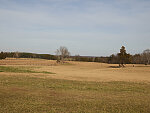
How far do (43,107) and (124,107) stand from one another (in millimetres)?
4580

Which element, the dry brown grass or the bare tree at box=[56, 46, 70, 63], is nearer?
the dry brown grass

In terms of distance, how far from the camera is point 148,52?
7269cm

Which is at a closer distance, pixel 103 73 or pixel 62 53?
pixel 103 73

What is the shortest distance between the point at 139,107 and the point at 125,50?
205 ft

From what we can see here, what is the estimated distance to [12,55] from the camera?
147625 mm

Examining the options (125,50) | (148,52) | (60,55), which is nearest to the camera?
(125,50)

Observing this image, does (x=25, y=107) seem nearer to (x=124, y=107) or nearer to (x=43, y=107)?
(x=43, y=107)

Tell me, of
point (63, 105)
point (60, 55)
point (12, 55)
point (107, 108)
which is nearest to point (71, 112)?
point (63, 105)

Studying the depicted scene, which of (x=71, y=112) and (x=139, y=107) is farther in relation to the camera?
(x=139, y=107)

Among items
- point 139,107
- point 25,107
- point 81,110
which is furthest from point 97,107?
point 25,107

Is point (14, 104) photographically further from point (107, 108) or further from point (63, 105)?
point (107, 108)

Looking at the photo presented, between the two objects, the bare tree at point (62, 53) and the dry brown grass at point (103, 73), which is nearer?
the dry brown grass at point (103, 73)

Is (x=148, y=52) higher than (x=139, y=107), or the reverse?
(x=148, y=52)

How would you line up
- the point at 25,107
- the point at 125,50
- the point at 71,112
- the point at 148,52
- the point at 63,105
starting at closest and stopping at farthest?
the point at 71,112 < the point at 25,107 < the point at 63,105 < the point at 125,50 < the point at 148,52
